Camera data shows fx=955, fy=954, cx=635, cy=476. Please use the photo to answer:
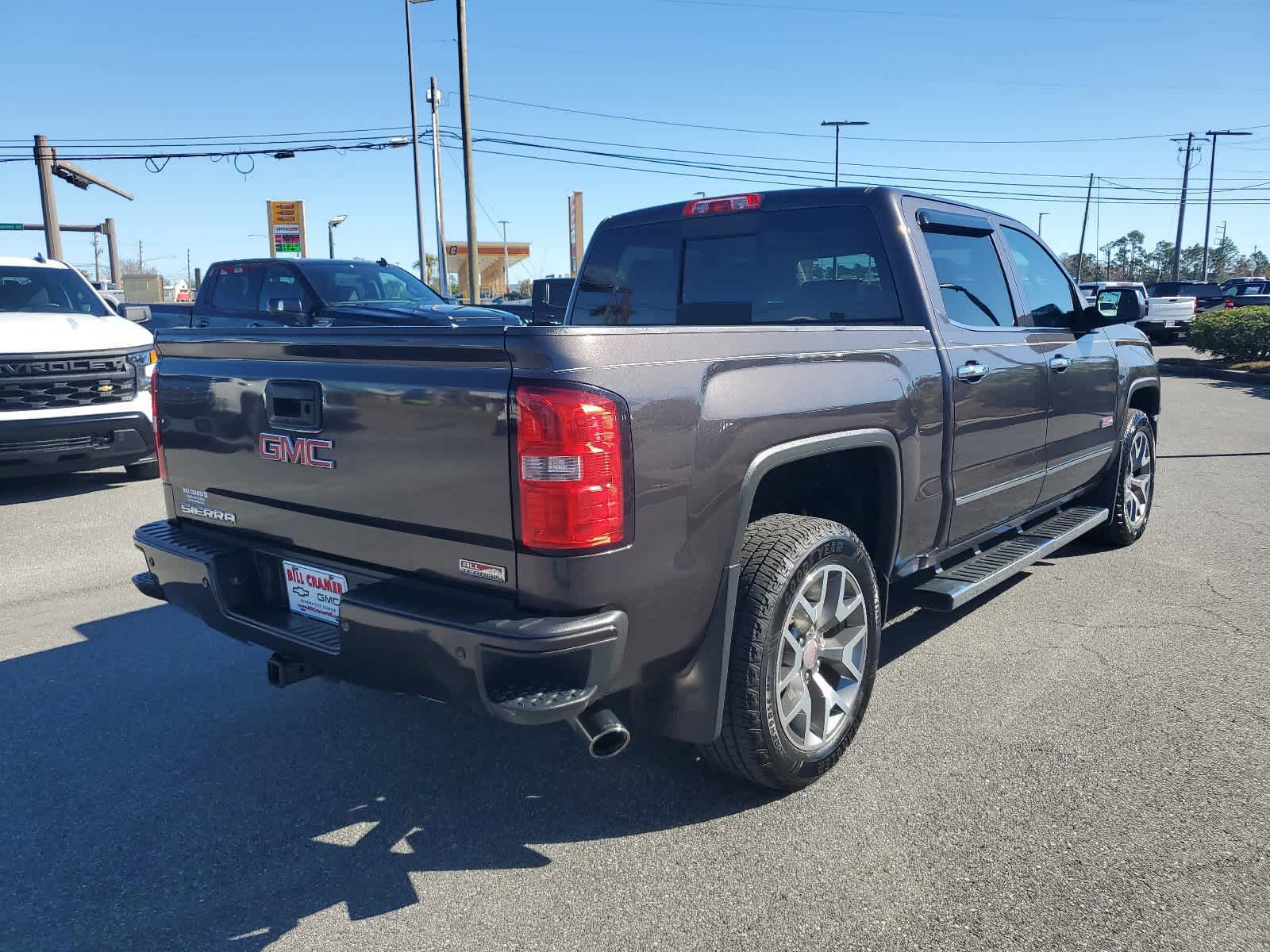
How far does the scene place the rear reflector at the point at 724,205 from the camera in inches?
161

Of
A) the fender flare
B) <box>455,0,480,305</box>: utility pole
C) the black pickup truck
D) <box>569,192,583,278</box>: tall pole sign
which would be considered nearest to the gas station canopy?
<box>569,192,583,278</box>: tall pole sign

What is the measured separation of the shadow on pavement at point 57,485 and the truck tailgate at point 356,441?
559 centimetres

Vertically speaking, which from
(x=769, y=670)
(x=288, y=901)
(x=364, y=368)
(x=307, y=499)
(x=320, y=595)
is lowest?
(x=288, y=901)

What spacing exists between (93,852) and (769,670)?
2.07 meters

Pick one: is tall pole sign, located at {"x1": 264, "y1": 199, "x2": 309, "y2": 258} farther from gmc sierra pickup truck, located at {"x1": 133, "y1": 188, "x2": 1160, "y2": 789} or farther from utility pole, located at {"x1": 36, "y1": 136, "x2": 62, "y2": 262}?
gmc sierra pickup truck, located at {"x1": 133, "y1": 188, "x2": 1160, "y2": 789}

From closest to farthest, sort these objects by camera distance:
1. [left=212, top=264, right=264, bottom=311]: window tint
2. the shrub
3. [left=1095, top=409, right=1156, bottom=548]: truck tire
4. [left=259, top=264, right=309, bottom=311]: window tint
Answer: [left=1095, top=409, right=1156, bottom=548]: truck tire, [left=259, top=264, right=309, bottom=311]: window tint, [left=212, top=264, right=264, bottom=311]: window tint, the shrub

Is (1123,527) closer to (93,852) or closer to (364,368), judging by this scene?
(364,368)

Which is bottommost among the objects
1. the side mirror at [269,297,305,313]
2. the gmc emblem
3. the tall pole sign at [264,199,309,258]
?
the gmc emblem

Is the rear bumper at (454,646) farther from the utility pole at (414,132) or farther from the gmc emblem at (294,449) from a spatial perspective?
the utility pole at (414,132)

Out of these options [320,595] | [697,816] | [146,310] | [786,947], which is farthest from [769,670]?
[146,310]

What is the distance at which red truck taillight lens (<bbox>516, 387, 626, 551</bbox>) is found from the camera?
7.67 ft

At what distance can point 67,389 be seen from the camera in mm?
7648

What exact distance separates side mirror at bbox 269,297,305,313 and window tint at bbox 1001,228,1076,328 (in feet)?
28.2

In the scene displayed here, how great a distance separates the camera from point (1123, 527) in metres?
Result: 6.02
